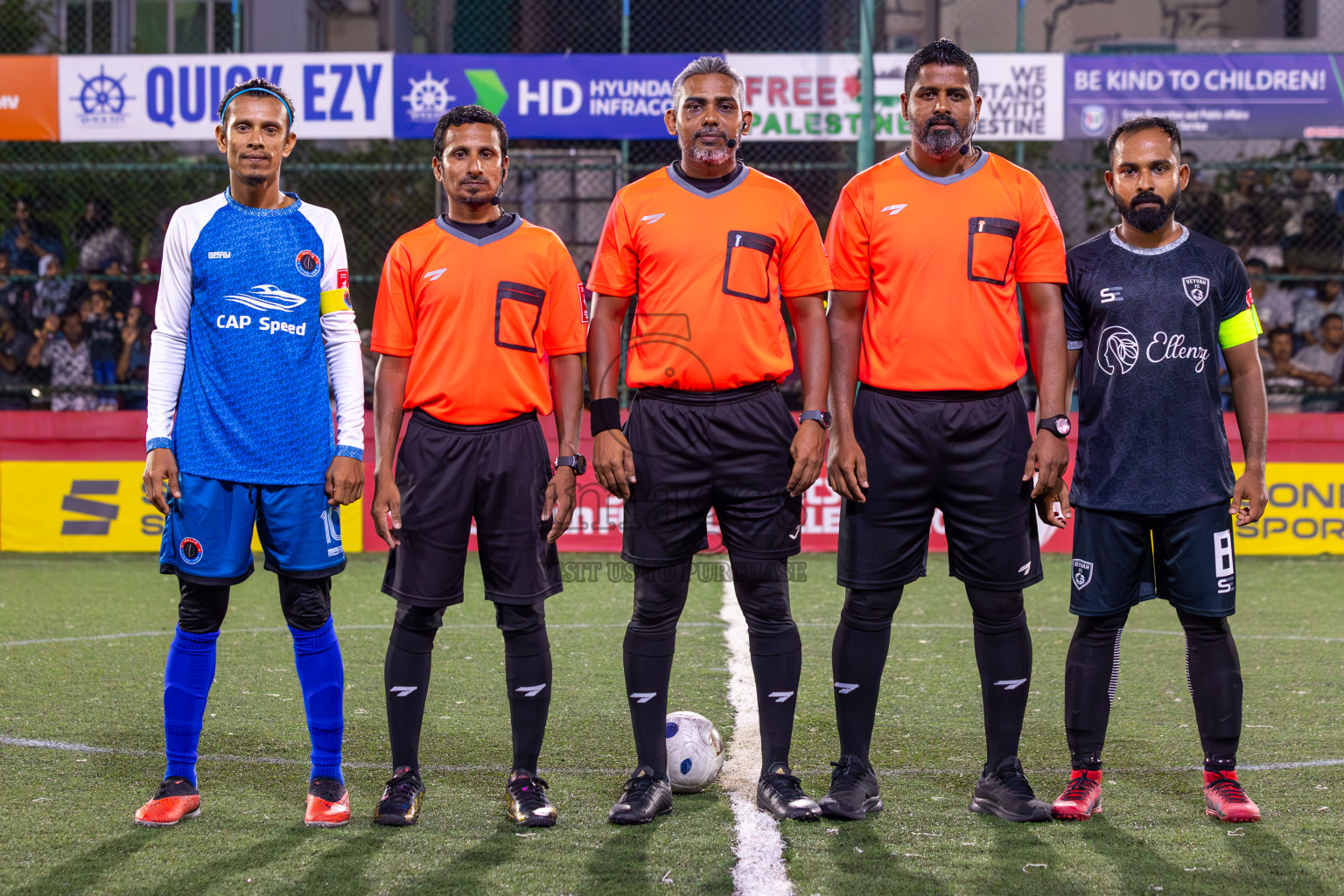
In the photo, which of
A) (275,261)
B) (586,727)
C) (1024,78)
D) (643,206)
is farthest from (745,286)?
(1024,78)

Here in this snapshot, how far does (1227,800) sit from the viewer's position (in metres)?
3.97

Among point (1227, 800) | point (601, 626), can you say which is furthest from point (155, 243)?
point (1227, 800)

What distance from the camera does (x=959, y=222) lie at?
401cm

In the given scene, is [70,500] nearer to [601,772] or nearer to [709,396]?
[601,772]

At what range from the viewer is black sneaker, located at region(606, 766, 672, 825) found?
3904 millimetres

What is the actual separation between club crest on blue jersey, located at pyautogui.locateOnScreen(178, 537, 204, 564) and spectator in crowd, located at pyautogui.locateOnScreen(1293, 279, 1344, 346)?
10.4 metres

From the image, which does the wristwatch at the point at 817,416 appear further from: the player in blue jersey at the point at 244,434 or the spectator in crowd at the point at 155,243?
the spectator in crowd at the point at 155,243

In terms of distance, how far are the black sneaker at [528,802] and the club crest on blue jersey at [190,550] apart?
3.70 ft

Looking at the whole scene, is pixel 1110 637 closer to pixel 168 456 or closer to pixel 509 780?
pixel 509 780

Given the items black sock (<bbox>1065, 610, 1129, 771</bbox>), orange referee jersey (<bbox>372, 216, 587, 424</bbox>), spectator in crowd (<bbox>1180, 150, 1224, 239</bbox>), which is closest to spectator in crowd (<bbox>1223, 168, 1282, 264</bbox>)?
spectator in crowd (<bbox>1180, 150, 1224, 239</bbox>)

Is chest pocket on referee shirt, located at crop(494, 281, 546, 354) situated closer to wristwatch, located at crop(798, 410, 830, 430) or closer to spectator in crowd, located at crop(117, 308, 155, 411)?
wristwatch, located at crop(798, 410, 830, 430)

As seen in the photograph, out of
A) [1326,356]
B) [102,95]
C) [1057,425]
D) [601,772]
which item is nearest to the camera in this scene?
[1057,425]

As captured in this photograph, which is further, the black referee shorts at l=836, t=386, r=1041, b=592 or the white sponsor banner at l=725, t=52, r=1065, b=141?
the white sponsor banner at l=725, t=52, r=1065, b=141

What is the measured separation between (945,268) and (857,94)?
293 inches
